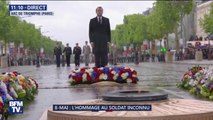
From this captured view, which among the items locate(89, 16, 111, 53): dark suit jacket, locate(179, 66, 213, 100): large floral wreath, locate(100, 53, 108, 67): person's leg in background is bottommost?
locate(179, 66, 213, 100): large floral wreath

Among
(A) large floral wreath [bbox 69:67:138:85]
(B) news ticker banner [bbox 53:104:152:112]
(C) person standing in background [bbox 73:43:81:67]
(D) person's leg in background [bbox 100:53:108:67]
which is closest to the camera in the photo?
(B) news ticker banner [bbox 53:104:152:112]

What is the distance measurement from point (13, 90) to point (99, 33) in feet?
23.6

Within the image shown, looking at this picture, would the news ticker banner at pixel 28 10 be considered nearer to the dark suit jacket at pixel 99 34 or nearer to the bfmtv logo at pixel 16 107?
the bfmtv logo at pixel 16 107

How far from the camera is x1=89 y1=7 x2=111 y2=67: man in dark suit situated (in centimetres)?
1600

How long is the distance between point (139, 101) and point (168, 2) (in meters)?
80.5

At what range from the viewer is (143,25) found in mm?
130875

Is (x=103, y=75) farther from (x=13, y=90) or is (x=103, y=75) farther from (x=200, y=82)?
(x=13, y=90)

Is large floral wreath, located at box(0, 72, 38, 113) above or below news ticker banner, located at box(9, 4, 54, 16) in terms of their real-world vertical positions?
below

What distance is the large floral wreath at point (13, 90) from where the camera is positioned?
26.2 feet

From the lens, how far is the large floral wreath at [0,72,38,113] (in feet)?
26.2

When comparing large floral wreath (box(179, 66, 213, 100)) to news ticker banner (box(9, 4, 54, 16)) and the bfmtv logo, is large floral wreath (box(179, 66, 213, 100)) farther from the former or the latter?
the bfmtv logo

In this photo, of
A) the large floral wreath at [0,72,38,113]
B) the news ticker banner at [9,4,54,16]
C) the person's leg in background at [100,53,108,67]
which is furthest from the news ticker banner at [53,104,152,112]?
the person's leg in background at [100,53,108,67]

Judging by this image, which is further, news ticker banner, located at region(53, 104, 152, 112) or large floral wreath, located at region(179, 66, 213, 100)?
large floral wreath, located at region(179, 66, 213, 100)

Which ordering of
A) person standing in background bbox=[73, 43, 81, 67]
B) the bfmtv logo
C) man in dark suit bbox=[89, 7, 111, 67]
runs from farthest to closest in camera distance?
person standing in background bbox=[73, 43, 81, 67] → man in dark suit bbox=[89, 7, 111, 67] → the bfmtv logo
